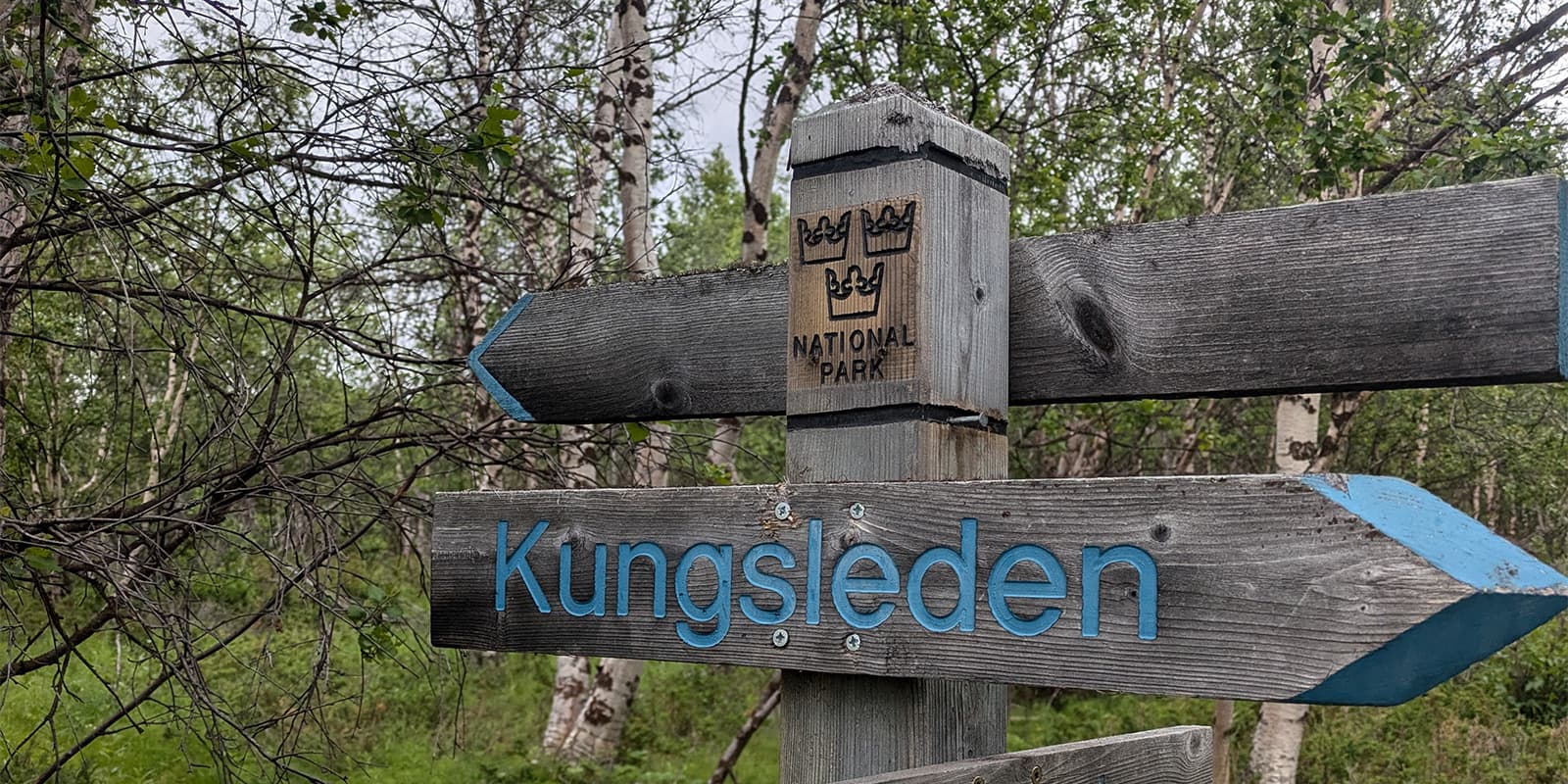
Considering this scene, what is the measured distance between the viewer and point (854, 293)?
196cm

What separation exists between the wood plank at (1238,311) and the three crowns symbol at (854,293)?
18 centimetres

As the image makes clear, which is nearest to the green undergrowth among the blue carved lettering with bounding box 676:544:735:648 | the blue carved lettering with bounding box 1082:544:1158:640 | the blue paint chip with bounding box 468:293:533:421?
the blue paint chip with bounding box 468:293:533:421

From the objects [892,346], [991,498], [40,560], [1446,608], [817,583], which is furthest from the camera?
[40,560]

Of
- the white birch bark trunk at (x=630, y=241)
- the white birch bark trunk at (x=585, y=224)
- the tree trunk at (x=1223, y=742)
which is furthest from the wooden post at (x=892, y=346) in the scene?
the tree trunk at (x=1223, y=742)

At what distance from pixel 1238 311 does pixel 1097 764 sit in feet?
2.40

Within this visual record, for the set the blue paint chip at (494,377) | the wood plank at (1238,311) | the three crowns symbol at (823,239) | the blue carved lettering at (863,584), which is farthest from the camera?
the blue paint chip at (494,377)

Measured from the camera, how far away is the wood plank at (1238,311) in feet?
5.23

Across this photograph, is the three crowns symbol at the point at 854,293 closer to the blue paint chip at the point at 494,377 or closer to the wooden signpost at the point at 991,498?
the wooden signpost at the point at 991,498

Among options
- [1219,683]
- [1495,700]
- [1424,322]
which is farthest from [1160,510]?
[1495,700]

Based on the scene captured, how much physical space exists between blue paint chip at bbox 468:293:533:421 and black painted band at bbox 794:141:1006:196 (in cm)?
68

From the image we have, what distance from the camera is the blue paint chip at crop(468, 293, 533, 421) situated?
2428mm

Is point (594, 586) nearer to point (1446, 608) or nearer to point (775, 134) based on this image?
point (1446, 608)

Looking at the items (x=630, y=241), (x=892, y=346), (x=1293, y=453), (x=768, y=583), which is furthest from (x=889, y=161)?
(x=1293, y=453)

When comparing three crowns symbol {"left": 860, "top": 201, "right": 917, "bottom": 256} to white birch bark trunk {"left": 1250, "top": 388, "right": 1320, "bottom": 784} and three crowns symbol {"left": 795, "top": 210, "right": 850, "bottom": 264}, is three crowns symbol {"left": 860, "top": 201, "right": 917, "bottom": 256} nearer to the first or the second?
three crowns symbol {"left": 795, "top": 210, "right": 850, "bottom": 264}
